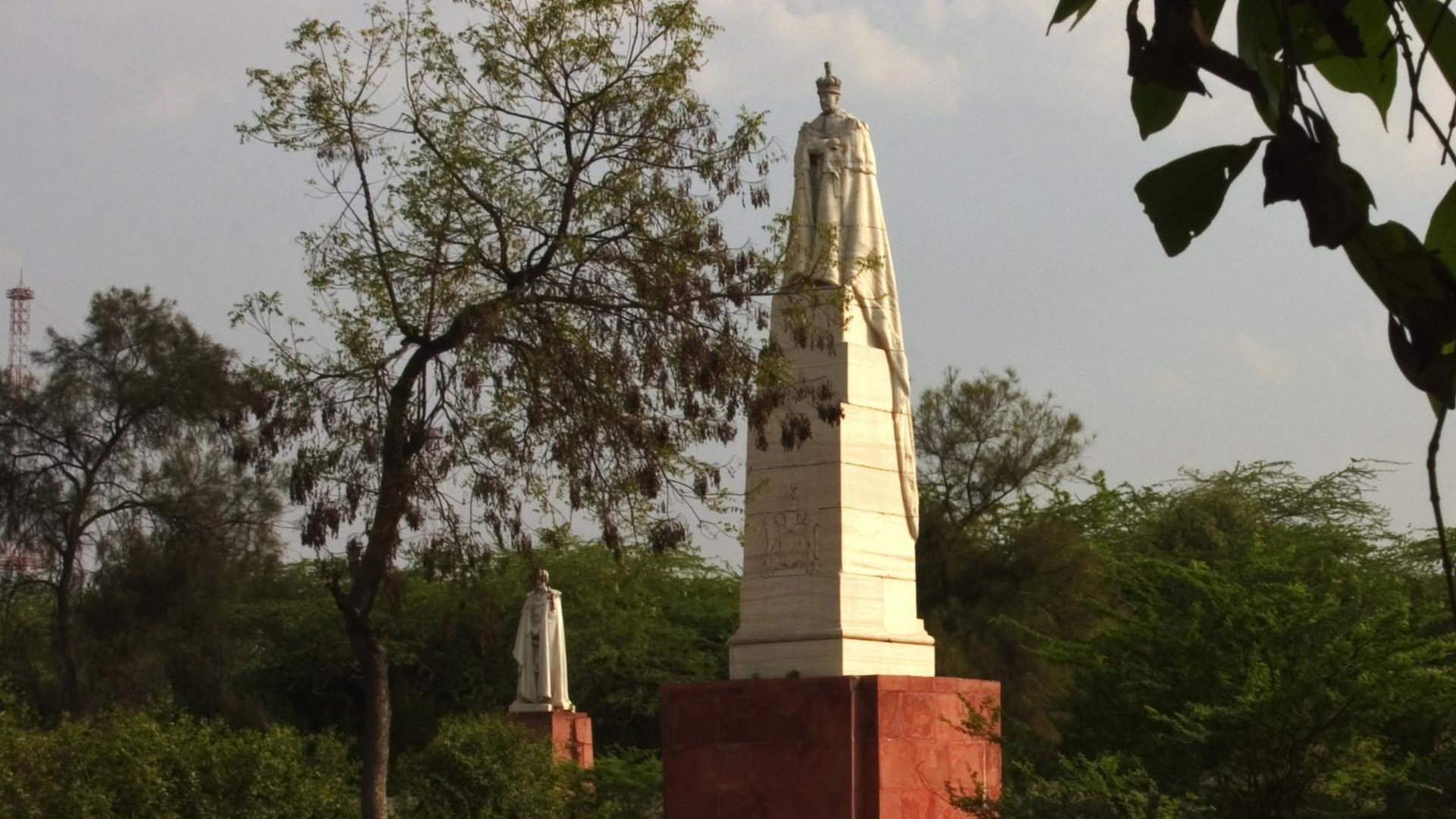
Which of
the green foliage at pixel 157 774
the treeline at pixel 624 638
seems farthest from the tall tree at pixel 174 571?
the green foliage at pixel 157 774

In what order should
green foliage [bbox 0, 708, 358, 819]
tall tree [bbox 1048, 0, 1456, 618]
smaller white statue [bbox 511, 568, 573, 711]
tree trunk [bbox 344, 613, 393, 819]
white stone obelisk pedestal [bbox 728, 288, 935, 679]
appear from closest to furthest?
tall tree [bbox 1048, 0, 1456, 618], tree trunk [bbox 344, 613, 393, 819], white stone obelisk pedestal [bbox 728, 288, 935, 679], green foliage [bbox 0, 708, 358, 819], smaller white statue [bbox 511, 568, 573, 711]

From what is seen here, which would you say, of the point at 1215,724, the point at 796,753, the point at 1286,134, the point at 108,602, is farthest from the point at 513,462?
the point at 108,602

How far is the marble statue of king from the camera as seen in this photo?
14.4m

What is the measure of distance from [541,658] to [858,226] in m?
13.5

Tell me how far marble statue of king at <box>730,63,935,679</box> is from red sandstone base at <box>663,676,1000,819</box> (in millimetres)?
369

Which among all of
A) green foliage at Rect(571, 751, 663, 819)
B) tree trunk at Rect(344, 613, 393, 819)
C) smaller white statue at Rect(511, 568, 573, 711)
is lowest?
green foliage at Rect(571, 751, 663, 819)

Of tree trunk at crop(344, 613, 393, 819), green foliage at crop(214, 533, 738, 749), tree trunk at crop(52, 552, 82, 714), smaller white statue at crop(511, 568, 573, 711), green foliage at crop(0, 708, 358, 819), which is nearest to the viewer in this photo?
tree trunk at crop(344, 613, 393, 819)

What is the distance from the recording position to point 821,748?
13.9 m

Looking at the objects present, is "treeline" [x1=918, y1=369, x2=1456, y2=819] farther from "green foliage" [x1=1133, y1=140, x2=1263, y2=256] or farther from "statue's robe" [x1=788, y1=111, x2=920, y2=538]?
"green foliage" [x1=1133, y1=140, x2=1263, y2=256]

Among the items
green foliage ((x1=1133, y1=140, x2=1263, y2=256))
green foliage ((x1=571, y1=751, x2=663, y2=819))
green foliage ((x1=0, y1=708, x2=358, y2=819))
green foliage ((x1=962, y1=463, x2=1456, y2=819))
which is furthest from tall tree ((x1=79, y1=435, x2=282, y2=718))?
green foliage ((x1=1133, y1=140, x2=1263, y2=256))

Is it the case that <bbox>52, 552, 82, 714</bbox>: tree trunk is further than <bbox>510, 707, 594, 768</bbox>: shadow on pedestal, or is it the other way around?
<bbox>510, 707, 594, 768</bbox>: shadow on pedestal

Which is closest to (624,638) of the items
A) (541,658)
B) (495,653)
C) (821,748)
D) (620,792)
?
(495,653)

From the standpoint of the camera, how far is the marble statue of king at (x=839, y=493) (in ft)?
47.3

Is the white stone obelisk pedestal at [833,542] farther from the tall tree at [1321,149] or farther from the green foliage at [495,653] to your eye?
the green foliage at [495,653]
